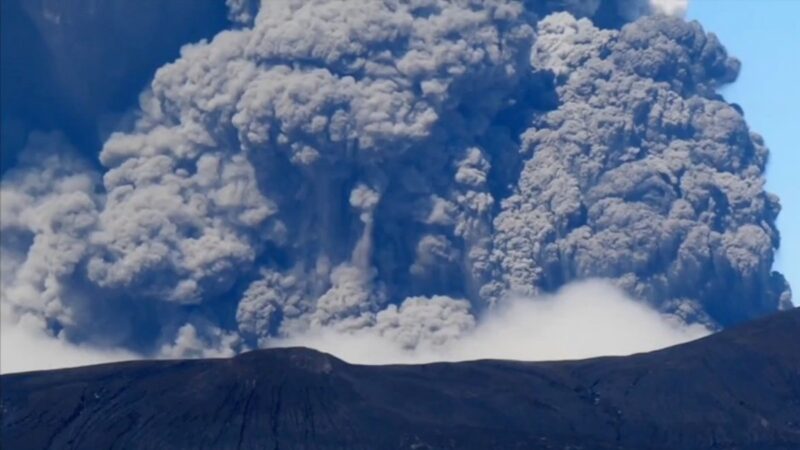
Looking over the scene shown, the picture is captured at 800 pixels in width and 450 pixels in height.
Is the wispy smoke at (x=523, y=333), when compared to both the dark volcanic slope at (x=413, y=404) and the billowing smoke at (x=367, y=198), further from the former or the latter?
the dark volcanic slope at (x=413, y=404)

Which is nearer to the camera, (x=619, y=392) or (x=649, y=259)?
(x=619, y=392)

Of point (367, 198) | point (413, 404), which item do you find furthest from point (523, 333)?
point (413, 404)

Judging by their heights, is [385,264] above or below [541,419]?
above

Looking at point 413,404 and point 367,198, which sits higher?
point 367,198

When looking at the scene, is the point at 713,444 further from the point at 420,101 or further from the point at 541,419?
the point at 420,101

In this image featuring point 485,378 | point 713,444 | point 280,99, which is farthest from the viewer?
point 280,99

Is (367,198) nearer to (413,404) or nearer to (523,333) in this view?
(523,333)

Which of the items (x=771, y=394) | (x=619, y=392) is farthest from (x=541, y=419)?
(x=771, y=394)
